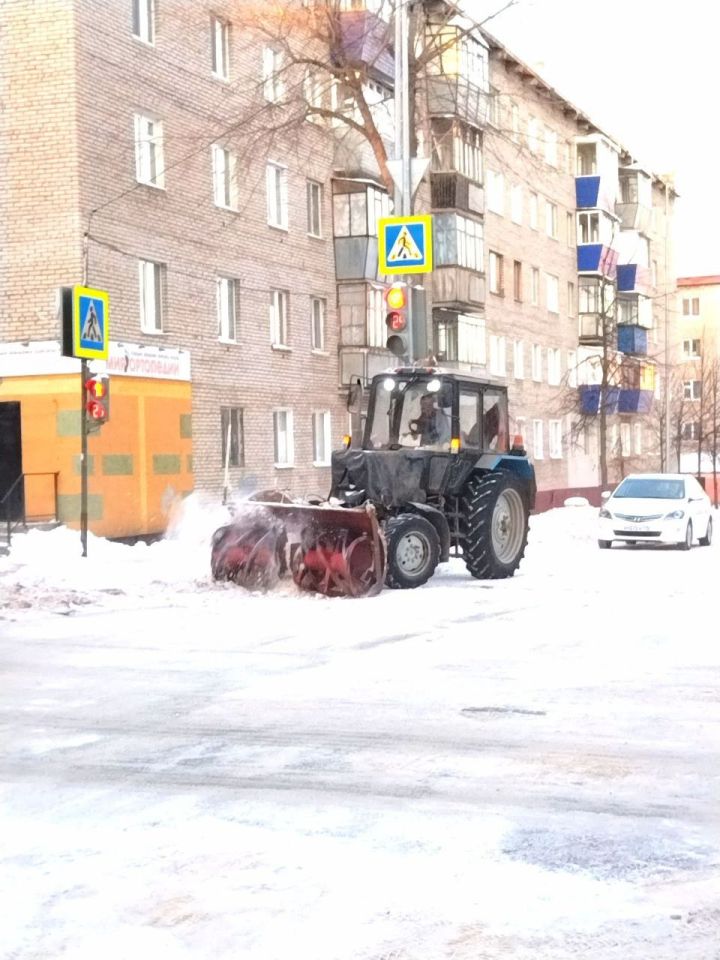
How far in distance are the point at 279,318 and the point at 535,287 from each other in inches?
718

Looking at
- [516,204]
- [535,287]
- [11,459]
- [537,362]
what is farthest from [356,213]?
[537,362]

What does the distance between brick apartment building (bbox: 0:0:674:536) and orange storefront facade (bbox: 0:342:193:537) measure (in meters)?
0.04

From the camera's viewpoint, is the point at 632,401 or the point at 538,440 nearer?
the point at 538,440

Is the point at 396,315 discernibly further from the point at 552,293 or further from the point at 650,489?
the point at 552,293

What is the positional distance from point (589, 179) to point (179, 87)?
26.8 m

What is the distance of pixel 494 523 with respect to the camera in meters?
17.8

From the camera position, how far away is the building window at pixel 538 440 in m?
48.4

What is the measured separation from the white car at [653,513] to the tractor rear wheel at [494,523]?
23.1 feet

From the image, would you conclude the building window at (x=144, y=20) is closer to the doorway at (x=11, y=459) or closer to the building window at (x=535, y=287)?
the doorway at (x=11, y=459)

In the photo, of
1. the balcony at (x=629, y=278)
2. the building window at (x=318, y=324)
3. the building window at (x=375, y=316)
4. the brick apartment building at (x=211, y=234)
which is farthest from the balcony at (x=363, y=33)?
the balcony at (x=629, y=278)

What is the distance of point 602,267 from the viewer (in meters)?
52.6

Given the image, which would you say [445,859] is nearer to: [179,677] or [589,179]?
[179,677]

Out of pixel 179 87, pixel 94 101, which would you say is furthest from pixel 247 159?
pixel 94 101

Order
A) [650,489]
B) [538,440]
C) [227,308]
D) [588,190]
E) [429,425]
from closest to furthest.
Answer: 1. [429,425]
2. [650,489]
3. [227,308]
4. [538,440]
5. [588,190]
